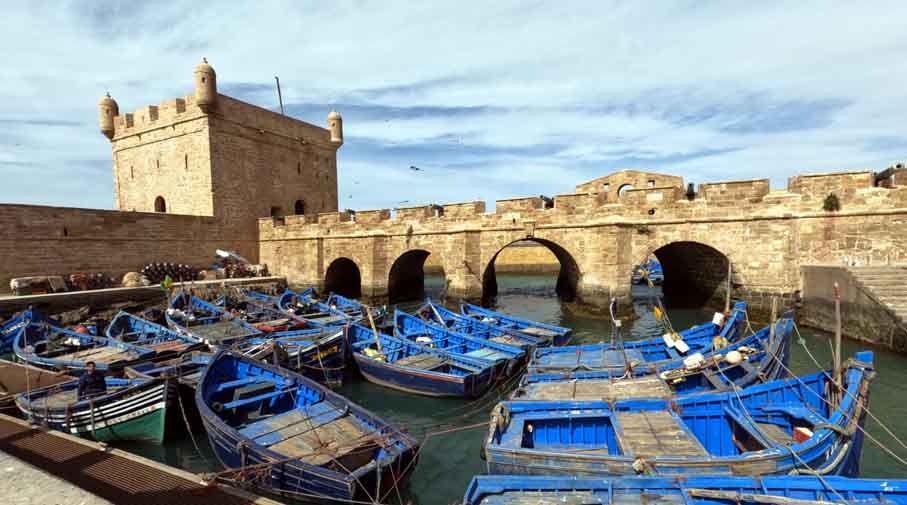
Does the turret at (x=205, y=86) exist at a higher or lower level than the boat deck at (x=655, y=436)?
higher

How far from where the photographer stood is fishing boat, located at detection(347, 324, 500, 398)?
10.1 metres

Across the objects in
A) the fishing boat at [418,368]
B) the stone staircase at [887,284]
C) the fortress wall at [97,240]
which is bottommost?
the fishing boat at [418,368]

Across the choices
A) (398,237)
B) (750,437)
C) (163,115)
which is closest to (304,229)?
(398,237)

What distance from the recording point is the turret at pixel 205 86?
2327 cm

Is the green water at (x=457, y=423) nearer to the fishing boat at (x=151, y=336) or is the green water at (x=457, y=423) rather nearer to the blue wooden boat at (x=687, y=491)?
the blue wooden boat at (x=687, y=491)

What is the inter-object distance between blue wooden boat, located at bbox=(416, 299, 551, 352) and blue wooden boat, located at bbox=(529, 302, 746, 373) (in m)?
1.48

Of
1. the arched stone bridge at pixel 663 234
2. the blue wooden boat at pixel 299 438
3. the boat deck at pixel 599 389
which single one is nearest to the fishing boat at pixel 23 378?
the blue wooden boat at pixel 299 438

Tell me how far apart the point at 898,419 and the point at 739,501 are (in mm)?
7121

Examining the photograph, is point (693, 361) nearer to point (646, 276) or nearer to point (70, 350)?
point (70, 350)

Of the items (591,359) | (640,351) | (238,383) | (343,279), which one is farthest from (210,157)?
(640,351)

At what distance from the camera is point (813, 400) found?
645cm

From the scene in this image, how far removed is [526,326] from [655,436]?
8.62 m

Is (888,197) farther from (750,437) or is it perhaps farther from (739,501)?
(739,501)

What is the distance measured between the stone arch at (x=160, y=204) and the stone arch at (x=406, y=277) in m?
15.6
